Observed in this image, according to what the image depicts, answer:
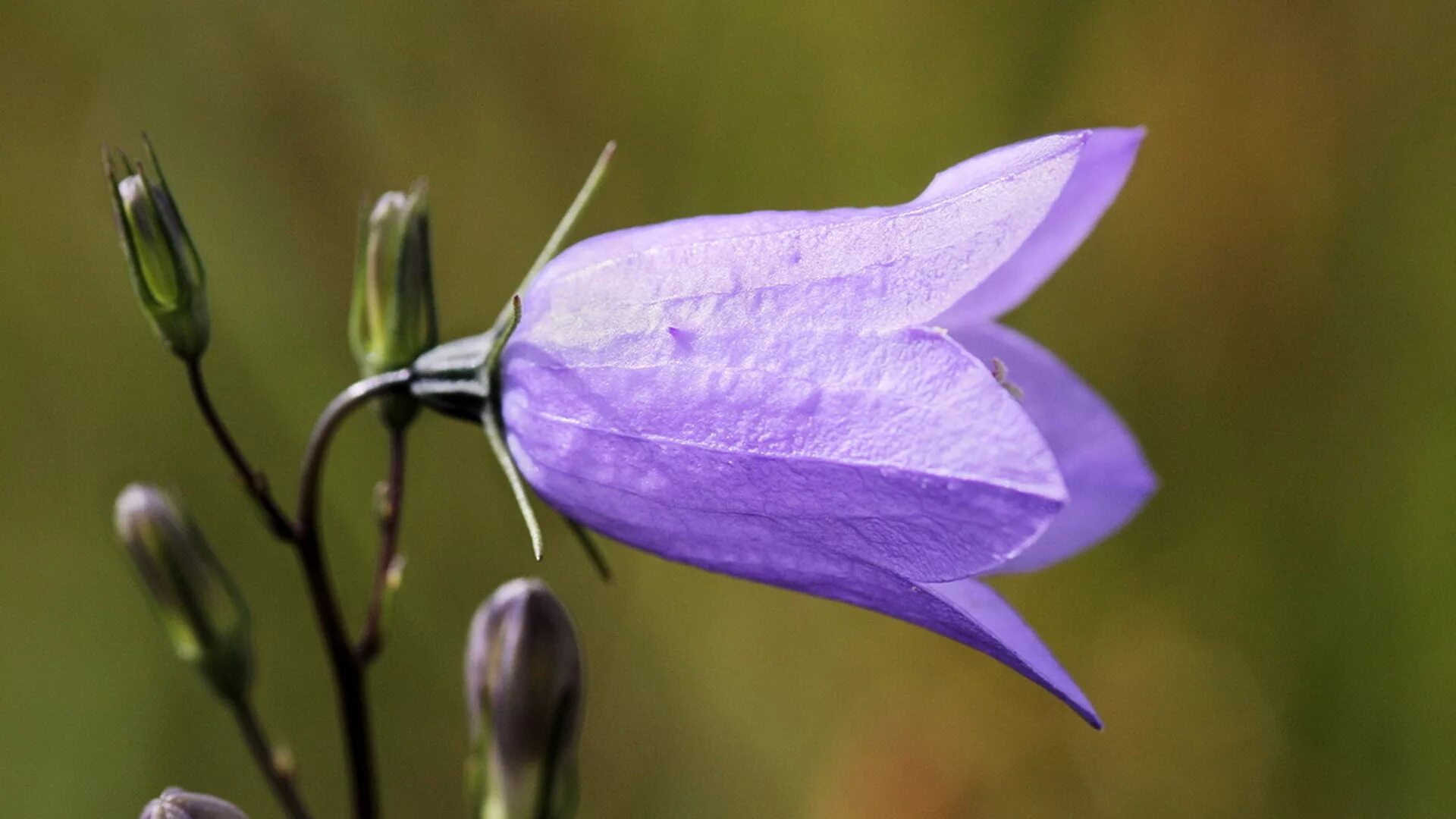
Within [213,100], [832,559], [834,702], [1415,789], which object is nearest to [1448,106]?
[1415,789]

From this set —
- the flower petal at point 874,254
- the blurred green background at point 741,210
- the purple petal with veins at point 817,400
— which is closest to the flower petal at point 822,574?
the purple petal with veins at point 817,400

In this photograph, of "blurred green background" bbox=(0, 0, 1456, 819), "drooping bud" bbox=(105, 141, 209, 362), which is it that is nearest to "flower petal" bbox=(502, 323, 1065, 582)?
"drooping bud" bbox=(105, 141, 209, 362)

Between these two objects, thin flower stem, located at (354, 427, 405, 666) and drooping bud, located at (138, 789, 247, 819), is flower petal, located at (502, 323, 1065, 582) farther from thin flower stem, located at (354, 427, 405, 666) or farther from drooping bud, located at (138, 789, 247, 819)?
drooping bud, located at (138, 789, 247, 819)

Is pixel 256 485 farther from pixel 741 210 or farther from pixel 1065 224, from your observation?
pixel 741 210

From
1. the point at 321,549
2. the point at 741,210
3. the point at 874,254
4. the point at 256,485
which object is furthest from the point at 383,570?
the point at 741,210

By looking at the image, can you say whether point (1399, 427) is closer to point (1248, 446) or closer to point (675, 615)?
point (1248, 446)

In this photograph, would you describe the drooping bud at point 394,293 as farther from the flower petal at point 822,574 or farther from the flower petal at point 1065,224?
the flower petal at point 1065,224
